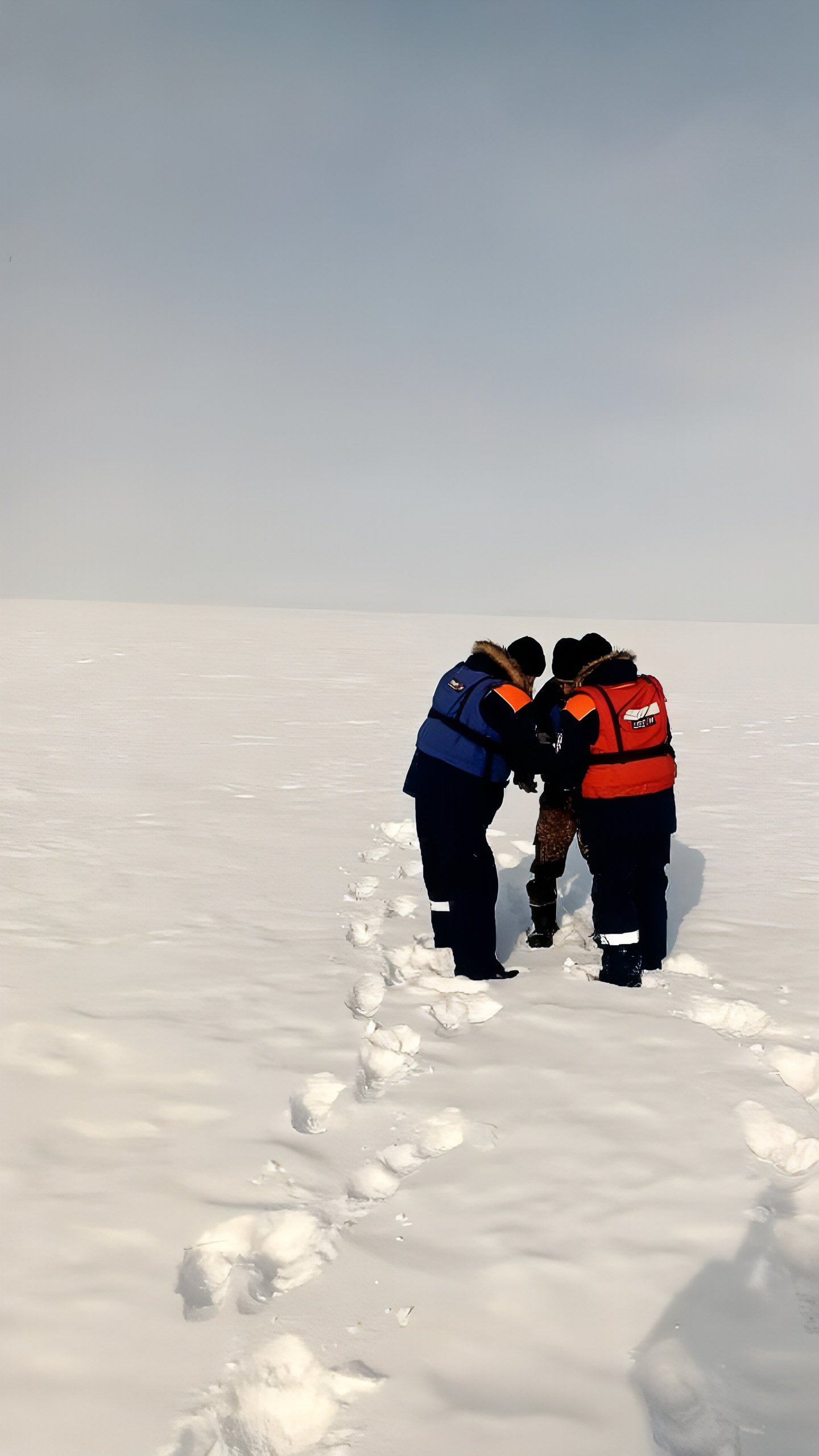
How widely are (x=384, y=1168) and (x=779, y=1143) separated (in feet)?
4.67

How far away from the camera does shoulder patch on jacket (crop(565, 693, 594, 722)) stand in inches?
194

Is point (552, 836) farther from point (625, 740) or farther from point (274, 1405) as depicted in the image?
point (274, 1405)

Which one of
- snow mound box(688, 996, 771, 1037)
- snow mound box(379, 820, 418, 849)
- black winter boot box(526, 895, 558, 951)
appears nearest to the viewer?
snow mound box(688, 996, 771, 1037)

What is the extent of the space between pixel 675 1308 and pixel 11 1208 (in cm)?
202

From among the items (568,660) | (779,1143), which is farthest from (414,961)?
(779,1143)

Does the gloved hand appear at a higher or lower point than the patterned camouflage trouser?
higher

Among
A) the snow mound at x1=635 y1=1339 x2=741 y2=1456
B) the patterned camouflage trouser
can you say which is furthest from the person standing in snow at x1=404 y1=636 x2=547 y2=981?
the snow mound at x1=635 y1=1339 x2=741 y2=1456

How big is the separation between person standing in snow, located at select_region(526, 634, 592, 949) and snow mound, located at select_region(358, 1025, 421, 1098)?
5.09 ft

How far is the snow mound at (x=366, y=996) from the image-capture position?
4.70 metres

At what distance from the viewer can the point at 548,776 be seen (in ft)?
16.2

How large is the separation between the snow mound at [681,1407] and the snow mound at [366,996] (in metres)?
2.26

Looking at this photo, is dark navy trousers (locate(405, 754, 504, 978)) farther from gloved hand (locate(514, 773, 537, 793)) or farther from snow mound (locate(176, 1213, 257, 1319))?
snow mound (locate(176, 1213, 257, 1319))

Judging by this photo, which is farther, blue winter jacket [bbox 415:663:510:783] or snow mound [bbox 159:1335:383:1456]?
blue winter jacket [bbox 415:663:510:783]

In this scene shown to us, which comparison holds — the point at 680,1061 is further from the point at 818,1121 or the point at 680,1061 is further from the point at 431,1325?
the point at 431,1325
